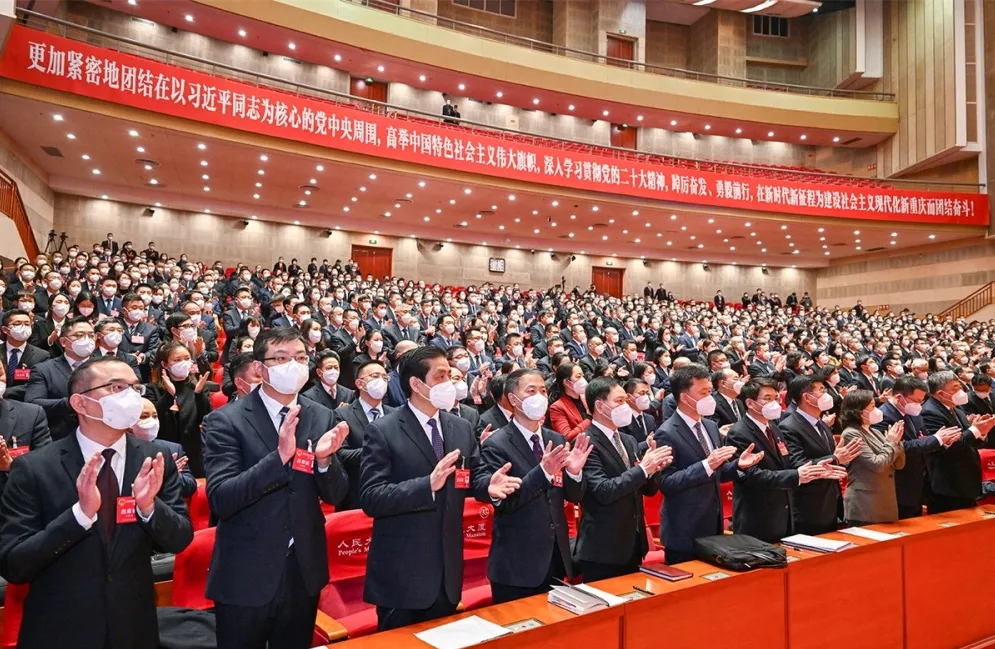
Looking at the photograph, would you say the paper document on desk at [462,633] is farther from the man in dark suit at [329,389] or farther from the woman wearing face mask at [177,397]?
the woman wearing face mask at [177,397]

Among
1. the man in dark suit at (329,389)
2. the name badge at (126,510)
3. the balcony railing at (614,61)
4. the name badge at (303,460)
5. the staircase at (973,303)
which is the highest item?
the balcony railing at (614,61)

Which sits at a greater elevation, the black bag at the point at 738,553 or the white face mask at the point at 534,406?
the white face mask at the point at 534,406

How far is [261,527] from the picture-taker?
1.95m

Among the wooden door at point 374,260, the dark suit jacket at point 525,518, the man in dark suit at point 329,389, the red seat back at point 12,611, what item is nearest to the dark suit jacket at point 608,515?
the dark suit jacket at point 525,518

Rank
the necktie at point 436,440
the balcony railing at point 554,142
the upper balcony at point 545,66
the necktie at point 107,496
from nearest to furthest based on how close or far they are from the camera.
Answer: the necktie at point 107,496 → the necktie at point 436,440 → the balcony railing at point 554,142 → the upper balcony at point 545,66

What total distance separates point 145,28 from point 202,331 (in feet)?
40.6

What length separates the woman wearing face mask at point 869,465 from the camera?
3.21 m

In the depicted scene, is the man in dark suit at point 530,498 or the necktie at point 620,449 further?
the necktie at point 620,449

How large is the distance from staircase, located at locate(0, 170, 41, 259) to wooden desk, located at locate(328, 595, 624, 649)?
454 inches

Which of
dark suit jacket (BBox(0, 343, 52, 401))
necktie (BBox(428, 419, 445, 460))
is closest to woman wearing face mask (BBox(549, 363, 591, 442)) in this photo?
necktie (BBox(428, 419, 445, 460))

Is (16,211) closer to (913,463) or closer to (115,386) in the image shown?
(115,386)

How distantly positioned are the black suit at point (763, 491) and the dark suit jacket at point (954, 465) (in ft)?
5.02

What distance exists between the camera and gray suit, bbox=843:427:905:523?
320 centimetres

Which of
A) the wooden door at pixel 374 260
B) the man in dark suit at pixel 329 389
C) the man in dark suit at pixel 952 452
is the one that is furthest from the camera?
the wooden door at pixel 374 260
